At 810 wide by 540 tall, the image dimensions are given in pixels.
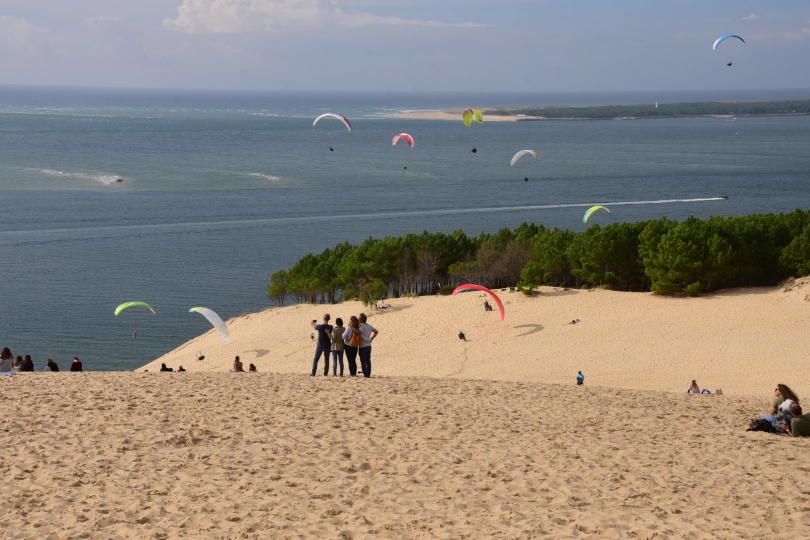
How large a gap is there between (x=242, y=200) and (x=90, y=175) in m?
22.4

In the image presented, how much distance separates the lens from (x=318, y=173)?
296 ft

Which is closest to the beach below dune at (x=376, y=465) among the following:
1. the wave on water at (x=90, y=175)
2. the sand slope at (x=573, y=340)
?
the sand slope at (x=573, y=340)

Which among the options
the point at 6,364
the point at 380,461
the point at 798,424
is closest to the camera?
the point at 380,461

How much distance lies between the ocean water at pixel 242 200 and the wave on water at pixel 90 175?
0.61 feet

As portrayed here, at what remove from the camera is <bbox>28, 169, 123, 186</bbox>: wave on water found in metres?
80.4

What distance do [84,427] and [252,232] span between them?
153 feet

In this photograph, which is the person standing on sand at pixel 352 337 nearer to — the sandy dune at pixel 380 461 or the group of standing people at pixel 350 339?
the group of standing people at pixel 350 339

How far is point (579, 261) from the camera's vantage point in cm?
3631

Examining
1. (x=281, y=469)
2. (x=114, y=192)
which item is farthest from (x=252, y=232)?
(x=281, y=469)

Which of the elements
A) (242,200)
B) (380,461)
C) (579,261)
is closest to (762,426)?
(380,461)

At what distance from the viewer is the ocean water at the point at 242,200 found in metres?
39.9

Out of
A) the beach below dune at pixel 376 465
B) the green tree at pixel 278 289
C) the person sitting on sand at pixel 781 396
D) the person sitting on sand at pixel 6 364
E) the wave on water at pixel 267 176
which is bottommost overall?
the beach below dune at pixel 376 465

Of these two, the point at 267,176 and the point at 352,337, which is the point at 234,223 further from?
the point at 352,337

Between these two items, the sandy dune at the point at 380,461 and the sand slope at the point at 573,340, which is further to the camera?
the sand slope at the point at 573,340
